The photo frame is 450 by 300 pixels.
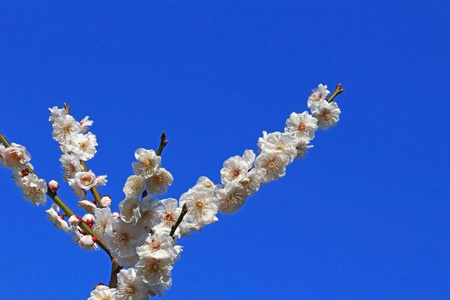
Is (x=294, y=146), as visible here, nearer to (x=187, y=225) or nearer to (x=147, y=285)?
(x=187, y=225)

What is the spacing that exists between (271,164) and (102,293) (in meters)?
1.51

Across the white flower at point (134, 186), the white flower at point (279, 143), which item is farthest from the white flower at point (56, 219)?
the white flower at point (279, 143)

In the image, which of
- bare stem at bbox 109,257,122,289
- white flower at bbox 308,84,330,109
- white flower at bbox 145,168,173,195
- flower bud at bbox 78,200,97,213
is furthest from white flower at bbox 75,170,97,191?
white flower at bbox 308,84,330,109

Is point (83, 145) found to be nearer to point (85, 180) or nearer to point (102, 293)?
point (85, 180)

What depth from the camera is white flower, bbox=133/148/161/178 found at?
3.33m

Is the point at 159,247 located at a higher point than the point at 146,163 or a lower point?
lower

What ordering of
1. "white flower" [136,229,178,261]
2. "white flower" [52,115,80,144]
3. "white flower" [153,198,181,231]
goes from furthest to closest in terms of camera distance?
"white flower" [52,115,80,144] → "white flower" [153,198,181,231] → "white flower" [136,229,178,261]

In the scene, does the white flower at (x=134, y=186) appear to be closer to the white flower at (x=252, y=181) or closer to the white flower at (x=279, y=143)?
the white flower at (x=252, y=181)

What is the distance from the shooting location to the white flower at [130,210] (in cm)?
341

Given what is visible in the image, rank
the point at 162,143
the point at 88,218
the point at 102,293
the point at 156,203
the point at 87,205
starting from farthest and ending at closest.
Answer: the point at 87,205, the point at 88,218, the point at 102,293, the point at 156,203, the point at 162,143

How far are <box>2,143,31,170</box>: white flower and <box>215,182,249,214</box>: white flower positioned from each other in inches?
59.7

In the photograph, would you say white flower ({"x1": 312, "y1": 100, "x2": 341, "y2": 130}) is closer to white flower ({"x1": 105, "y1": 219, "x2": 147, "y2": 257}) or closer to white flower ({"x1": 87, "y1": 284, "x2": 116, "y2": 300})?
white flower ({"x1": 105, "y1": 219, "x2": 147, "y2": 257})

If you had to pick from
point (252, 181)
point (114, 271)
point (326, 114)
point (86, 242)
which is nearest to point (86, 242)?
point (86, 242)

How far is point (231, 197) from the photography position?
3.56 m
